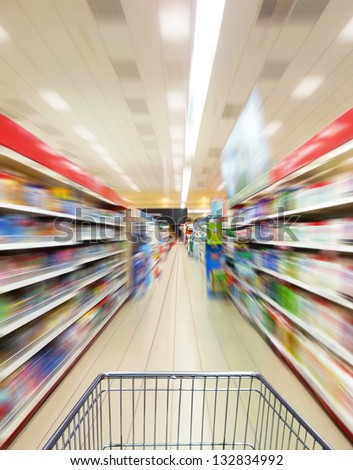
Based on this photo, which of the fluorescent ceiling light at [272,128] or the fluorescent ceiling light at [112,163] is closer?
the fluorescent ceiling light at [272,128]

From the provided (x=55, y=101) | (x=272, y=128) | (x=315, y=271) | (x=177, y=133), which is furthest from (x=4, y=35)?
(x=272, y=128)

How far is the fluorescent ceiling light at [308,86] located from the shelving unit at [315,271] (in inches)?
87.5

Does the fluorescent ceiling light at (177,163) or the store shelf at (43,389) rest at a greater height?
the fluorescent ceiling light at (177,163)

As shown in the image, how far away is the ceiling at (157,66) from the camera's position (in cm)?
256

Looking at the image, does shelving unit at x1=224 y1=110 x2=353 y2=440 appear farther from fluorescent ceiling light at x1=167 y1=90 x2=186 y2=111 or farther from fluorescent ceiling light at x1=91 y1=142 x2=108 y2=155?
fluorescent ceiling light at x1=91 y1=142 x2=108 y2=155

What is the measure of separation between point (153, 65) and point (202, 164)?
17.4 ft

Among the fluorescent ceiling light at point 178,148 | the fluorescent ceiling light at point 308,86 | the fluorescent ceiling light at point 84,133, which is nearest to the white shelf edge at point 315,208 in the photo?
the fluorescent ceiling light at point 308,86

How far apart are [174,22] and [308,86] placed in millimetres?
2495

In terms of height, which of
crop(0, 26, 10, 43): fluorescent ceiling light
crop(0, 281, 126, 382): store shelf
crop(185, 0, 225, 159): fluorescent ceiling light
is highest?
crop(0, 26, 10, 43): fluorescent ceiling light

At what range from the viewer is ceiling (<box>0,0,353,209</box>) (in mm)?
2559

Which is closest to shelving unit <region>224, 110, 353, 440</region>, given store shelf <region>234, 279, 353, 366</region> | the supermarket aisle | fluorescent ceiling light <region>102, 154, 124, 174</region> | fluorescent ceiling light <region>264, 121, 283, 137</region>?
store shelf <region>234, 279, 353, 366</region>

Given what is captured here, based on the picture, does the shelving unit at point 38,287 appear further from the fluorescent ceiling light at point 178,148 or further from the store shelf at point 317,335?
the fluorescent ceiling light at point 178,148

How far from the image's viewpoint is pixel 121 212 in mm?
4629

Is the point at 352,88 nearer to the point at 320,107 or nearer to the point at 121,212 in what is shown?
the point at 320,107
